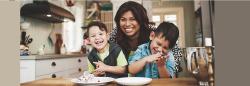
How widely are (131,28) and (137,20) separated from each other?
60 mm

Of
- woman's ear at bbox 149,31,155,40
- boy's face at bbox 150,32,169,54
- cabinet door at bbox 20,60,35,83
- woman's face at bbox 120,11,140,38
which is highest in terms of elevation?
woman's face at bbox 120,11,140,38

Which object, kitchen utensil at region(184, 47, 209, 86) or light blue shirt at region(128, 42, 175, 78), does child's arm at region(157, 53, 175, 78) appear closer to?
light blue shirt at region(128, 42, 175, 78)

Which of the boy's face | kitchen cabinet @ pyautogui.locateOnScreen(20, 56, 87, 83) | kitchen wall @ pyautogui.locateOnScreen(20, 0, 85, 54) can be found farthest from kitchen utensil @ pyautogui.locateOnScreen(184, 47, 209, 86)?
kitchen wall @ pyautogui.locateOnScreen(20, 0, 85, 54)

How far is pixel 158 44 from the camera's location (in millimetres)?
1481

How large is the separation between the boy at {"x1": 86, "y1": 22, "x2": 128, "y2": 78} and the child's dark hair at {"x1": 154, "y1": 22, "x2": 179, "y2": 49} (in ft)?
0.87

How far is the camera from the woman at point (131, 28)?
59.6 inches

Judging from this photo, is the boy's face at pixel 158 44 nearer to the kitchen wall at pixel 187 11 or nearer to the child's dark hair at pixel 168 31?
the child's dark hair at pixel 168 31

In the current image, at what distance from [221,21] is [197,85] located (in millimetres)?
→ 424

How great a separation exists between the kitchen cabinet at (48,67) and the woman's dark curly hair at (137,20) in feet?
1.25

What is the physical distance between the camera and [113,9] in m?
1.58

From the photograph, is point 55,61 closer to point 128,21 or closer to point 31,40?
point 31,40

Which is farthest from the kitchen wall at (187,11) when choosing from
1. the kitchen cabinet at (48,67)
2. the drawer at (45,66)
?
the drawer at (45,66)

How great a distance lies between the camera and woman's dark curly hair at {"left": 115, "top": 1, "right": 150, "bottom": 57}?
1514 millimetres

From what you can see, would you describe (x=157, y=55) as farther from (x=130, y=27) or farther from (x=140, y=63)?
(x=130, y=27)
